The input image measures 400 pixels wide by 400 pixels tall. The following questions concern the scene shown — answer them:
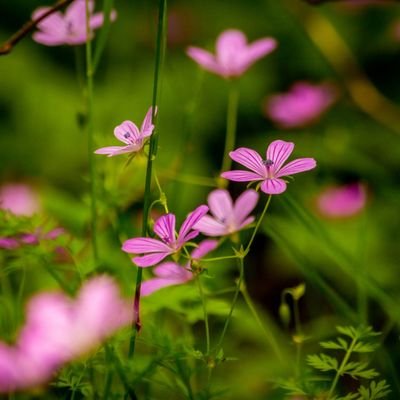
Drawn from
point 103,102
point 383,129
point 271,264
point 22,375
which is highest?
point 103,102

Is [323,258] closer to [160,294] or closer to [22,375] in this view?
[160,294]

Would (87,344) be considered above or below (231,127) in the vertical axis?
below

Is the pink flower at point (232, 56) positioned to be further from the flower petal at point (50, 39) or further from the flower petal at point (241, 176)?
the flower petal at point (241, 176)

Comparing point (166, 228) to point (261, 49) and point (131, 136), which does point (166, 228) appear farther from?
point (261, 49)

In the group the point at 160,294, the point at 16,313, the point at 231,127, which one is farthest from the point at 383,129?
the point at 16,313

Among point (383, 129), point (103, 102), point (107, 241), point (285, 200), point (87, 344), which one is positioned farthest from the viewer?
point (103, 102)
